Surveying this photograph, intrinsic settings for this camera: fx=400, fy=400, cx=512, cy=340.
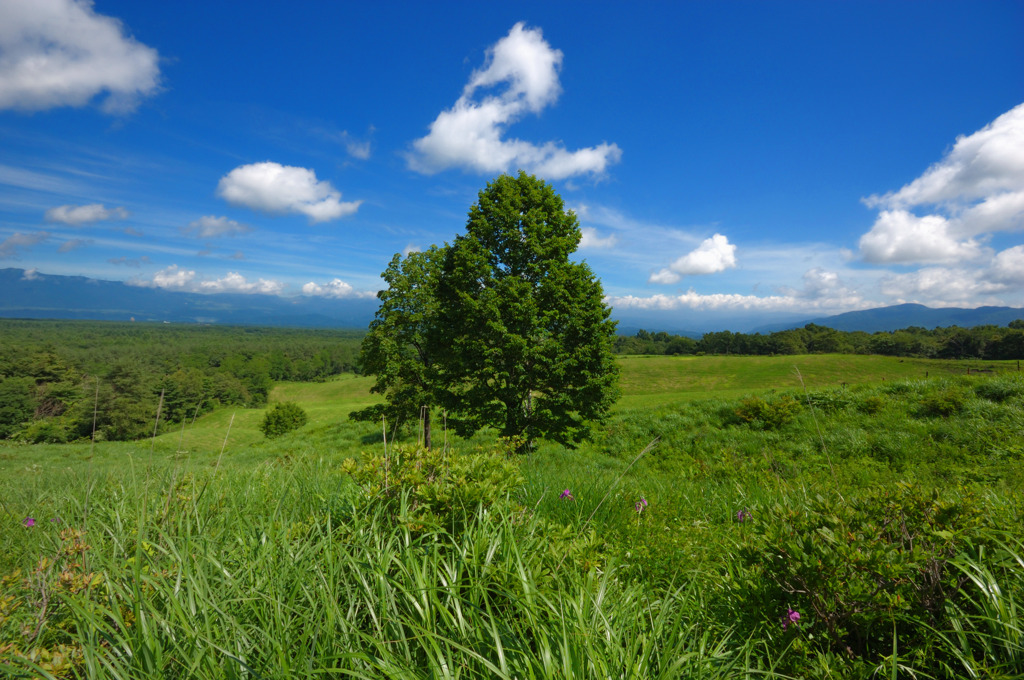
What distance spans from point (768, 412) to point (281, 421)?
34370 mm

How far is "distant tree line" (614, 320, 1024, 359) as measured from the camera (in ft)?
160

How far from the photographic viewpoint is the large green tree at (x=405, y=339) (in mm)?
16156

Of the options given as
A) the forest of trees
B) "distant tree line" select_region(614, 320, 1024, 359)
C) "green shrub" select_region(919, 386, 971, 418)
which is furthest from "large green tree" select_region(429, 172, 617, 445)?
"distant tree line" select_region(614, 320, 1024, 359)

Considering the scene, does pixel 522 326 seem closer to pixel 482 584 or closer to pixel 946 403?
pixel 482 584

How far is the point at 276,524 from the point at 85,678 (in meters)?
1.29

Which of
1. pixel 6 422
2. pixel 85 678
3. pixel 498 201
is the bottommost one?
pixel 6 422

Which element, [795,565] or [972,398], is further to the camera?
[972,398]

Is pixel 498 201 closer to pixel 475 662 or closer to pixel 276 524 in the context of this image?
pixel 276 524

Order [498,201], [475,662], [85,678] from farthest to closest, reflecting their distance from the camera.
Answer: [498,201], [475,662], [85,678]

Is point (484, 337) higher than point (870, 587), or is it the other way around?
point (484, 337)

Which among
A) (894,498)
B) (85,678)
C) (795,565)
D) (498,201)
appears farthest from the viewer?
(498,201)

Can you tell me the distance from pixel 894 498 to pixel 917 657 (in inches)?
34.0

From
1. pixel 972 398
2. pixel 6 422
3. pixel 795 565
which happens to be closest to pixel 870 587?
pixel 795 565

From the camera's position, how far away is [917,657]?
2131mm
